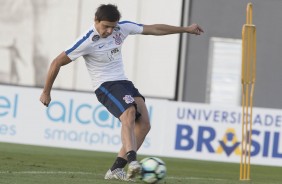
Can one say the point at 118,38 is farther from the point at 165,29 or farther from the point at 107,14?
the point at 165,29

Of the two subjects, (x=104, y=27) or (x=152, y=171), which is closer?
(x=152, y=171)

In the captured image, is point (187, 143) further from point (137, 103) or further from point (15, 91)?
point (137, 103)

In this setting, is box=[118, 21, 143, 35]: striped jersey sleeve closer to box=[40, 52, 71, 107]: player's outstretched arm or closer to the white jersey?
the white jersey

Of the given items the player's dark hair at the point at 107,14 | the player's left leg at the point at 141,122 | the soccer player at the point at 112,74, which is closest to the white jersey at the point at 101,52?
the soccer player at the point at 112,74

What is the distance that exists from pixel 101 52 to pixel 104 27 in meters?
0.35

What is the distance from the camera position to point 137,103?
13203 mm

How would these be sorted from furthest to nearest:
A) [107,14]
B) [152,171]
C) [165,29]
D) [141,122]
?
[165,29], [141,122], [107,14], [152,171]

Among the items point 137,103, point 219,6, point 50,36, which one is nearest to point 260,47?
point 219,6

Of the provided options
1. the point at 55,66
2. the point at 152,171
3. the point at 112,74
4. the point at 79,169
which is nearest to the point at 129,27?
the point at 112,74

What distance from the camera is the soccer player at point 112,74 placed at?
12789 millimetres

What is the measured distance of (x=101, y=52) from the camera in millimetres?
13055

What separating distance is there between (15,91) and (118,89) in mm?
10328

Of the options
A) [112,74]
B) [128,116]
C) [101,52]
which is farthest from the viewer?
[112,74]

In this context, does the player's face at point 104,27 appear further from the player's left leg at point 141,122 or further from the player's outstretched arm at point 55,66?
the player's left leg at point 141,122
